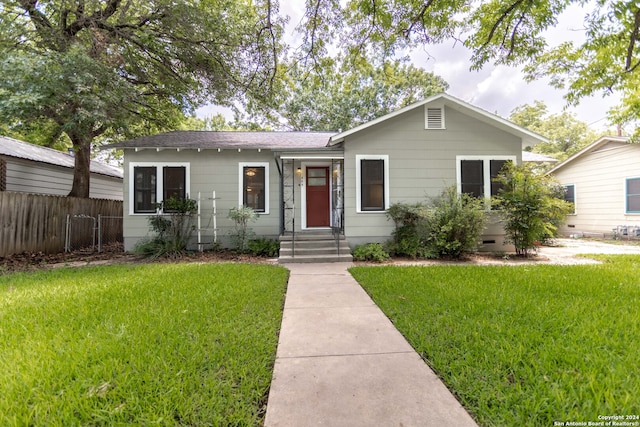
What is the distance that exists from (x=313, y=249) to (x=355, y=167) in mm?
2591

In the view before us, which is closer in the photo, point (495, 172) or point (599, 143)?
point (495, 172)

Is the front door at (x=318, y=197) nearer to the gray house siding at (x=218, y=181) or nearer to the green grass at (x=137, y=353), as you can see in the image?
the gray house siding at (x=218, y=181)

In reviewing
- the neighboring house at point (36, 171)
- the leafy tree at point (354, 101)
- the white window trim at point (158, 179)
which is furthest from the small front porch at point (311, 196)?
the leafy tree at point (354, 101)

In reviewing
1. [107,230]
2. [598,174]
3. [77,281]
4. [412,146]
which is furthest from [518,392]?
[598,174]

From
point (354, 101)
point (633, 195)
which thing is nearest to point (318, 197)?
point (633, 195)

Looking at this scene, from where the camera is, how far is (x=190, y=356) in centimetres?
221

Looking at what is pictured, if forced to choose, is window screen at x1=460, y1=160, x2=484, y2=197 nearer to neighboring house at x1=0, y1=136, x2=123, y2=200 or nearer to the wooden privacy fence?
the wooden privacy fence

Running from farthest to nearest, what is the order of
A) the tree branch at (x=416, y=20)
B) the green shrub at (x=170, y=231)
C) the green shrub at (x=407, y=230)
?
the green shrub at (x=170, y=231), the green shrub at (x=407, y=230), the tree branch at (x=416, y=20)

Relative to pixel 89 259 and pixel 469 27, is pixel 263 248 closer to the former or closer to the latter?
pixel 89 259

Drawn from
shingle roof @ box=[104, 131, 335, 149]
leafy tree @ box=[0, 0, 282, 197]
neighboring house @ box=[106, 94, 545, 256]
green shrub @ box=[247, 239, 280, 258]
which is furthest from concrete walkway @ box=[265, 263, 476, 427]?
shingle roof @ box=[104, 131, 335, 149]

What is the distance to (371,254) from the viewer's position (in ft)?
22.8

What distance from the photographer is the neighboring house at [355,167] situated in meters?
7.66

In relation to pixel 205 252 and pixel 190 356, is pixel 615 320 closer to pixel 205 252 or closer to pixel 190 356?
pixel 190 356

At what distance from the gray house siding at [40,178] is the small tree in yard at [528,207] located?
1465 centimetres
